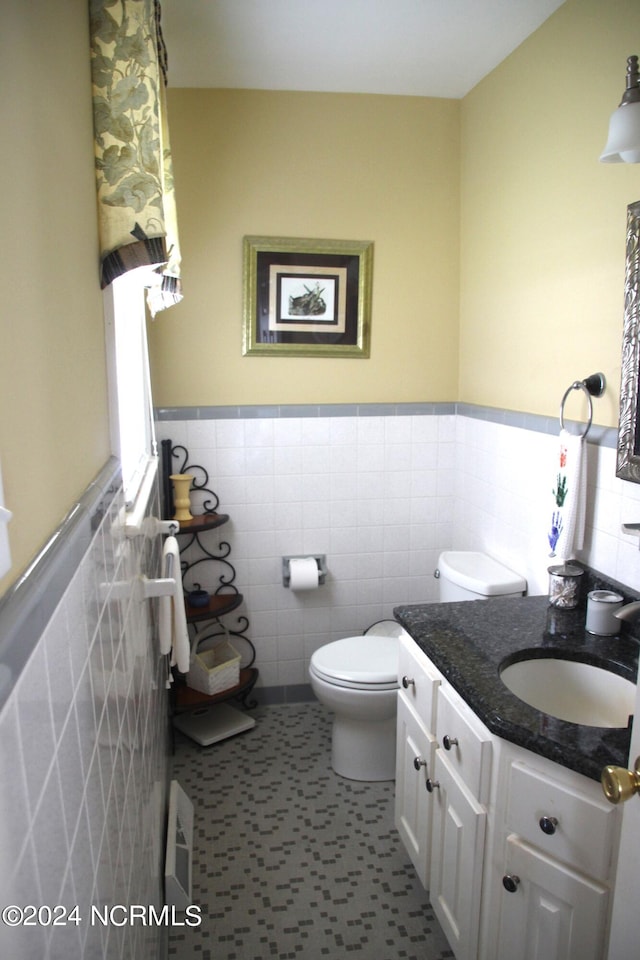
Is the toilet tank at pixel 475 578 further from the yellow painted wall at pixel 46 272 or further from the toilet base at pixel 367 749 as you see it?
the yellow painted wall at pixel 46 272

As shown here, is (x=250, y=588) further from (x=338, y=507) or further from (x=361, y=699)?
(x=361, y=699)

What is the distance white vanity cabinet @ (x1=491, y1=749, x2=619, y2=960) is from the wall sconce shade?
51.2 inches

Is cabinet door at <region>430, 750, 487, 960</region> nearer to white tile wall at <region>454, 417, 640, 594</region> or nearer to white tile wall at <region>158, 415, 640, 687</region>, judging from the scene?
white tile wall at <region>454, 417, 640, 594</region>

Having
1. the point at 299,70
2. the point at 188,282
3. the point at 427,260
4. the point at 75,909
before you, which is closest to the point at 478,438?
the point at 427,260

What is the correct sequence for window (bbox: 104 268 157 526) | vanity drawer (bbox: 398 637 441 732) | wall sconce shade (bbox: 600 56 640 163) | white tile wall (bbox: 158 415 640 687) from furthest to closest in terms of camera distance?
white tile wall (bbox: 158 415 640 687) < vanity drawer (bbox: 398 637 441 732) < wall sconce shade (bbox: 600 56 640 163) < window (bbox: 104 268 157 526)

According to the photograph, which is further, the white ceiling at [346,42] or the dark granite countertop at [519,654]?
the white ceiling at [346,42]

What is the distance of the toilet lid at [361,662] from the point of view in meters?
2.38

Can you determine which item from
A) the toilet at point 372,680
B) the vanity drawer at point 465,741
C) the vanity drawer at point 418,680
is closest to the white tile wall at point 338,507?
the toilet at point 372,680

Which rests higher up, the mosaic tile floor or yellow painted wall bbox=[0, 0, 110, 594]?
yellow painted wall bbox=[0, 0, 110, 594]

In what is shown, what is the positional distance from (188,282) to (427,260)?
3.35 ft

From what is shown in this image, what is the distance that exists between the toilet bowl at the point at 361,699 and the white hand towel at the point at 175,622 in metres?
0.65

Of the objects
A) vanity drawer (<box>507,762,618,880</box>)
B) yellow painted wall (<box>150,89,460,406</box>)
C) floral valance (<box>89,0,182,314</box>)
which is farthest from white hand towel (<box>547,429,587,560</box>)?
floral valance (<box>89,0,182,314</box>)

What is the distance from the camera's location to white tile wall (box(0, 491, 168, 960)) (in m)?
0.54

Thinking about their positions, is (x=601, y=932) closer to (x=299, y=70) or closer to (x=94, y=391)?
(x=94, y=391)
